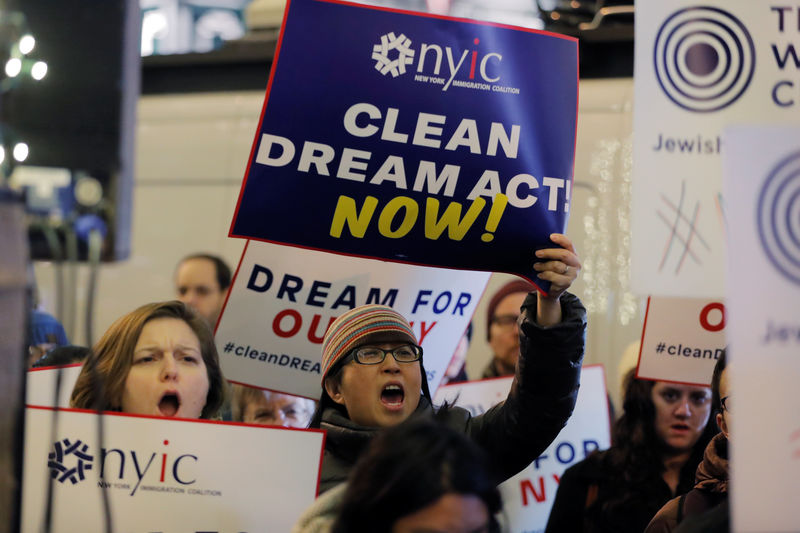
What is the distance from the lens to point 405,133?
10.0 feet

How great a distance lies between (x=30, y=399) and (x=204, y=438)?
926 millimetres

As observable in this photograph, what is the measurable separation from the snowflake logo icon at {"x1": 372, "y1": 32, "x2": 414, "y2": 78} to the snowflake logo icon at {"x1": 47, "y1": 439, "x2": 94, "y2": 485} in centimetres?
135

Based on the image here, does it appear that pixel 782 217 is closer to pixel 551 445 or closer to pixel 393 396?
pixel 393 396

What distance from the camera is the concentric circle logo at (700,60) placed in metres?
2.44

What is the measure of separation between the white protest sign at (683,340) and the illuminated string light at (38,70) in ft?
6.95

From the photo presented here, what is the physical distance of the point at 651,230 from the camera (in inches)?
91.6

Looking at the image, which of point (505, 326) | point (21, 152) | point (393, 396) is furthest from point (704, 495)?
point (505, 326)

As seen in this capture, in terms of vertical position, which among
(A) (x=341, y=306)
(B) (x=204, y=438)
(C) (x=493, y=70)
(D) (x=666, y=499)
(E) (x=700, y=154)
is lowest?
(D) (x=666, y=499)

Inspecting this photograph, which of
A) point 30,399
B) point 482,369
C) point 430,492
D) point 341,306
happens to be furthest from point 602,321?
point 430,492

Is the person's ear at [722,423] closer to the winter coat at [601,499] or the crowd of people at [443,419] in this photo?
the crowd of people at [443,419]

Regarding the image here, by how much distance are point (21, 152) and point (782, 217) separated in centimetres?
164

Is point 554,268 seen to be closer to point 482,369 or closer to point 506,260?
point 506,260

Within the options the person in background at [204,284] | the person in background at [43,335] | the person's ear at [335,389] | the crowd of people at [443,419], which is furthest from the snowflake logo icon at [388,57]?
the person in background at [204,284]

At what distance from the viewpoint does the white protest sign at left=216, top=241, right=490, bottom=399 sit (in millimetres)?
3576
